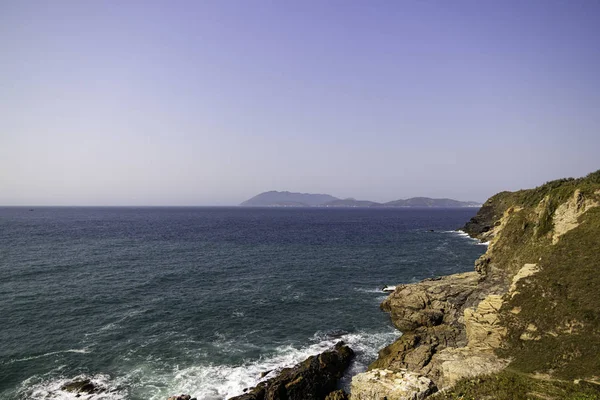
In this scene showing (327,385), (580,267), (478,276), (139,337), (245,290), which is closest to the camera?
(327,385)

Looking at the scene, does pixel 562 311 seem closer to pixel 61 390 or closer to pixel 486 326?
pixel 486 326

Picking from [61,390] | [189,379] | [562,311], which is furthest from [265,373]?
[562,311]

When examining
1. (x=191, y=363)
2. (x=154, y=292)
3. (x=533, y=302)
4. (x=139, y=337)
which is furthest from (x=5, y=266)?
(x=533, y=302)

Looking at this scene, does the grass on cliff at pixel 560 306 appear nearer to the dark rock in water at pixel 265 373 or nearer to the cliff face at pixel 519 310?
the cliff face at pixel 519 310

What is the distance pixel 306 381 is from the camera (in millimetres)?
29641

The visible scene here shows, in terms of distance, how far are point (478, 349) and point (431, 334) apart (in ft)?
23.9

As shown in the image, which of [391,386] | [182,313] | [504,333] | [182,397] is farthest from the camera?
[182,313]

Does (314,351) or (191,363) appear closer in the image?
(191,363)

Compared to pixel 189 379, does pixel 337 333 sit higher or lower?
higher

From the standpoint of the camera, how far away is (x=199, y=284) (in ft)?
199

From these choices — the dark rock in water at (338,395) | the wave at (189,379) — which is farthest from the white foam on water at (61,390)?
the dark rock in water at (338,395)

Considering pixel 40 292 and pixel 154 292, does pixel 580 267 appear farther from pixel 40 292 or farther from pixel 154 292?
pixel 40 292

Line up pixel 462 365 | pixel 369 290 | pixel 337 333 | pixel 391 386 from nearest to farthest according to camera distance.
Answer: pixel 391 386, pixel 462 365, pixel 337 333, pixel 369 290

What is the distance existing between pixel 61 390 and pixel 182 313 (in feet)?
59.8
